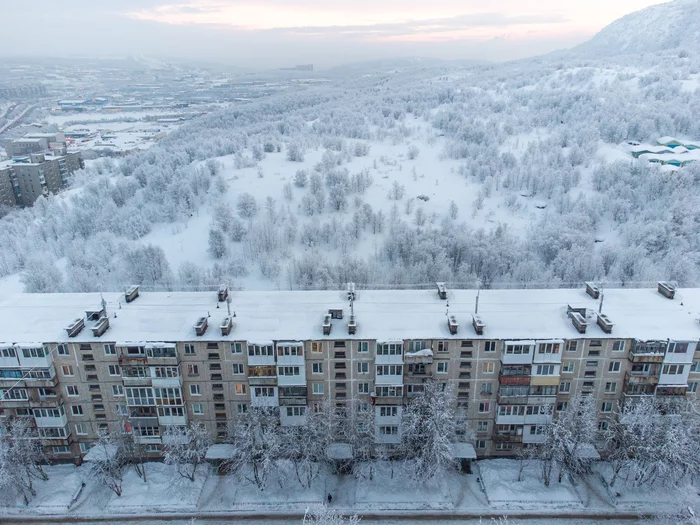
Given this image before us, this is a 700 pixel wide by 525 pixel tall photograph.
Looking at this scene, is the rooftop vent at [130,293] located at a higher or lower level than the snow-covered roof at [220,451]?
higher

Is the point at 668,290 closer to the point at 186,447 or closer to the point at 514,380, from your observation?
the point at 514,380

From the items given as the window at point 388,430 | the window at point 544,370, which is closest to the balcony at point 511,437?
the window at point 544,370

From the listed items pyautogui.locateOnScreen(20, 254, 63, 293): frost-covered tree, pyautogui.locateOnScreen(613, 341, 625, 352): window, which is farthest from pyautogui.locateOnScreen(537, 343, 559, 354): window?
pyautogui.locateOnScreen(20, 254, 63, 293): frost-covered tree

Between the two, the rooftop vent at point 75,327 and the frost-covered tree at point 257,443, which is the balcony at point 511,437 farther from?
the rooftop vent at point 75,327

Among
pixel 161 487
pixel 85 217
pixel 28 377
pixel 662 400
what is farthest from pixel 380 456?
pixel 85 217

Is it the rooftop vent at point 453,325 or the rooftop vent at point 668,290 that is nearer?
the rooftop vent at point 453,325

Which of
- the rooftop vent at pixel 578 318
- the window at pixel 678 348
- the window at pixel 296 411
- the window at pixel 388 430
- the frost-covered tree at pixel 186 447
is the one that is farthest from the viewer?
the window at pixel 388 430

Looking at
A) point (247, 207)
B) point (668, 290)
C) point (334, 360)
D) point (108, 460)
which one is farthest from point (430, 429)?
point (247, 207)

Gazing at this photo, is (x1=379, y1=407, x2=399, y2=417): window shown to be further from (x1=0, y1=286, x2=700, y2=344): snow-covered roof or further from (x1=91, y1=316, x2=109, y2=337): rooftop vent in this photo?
(x1=91, y1=316, x2=109, y2=337): rooftop vent
